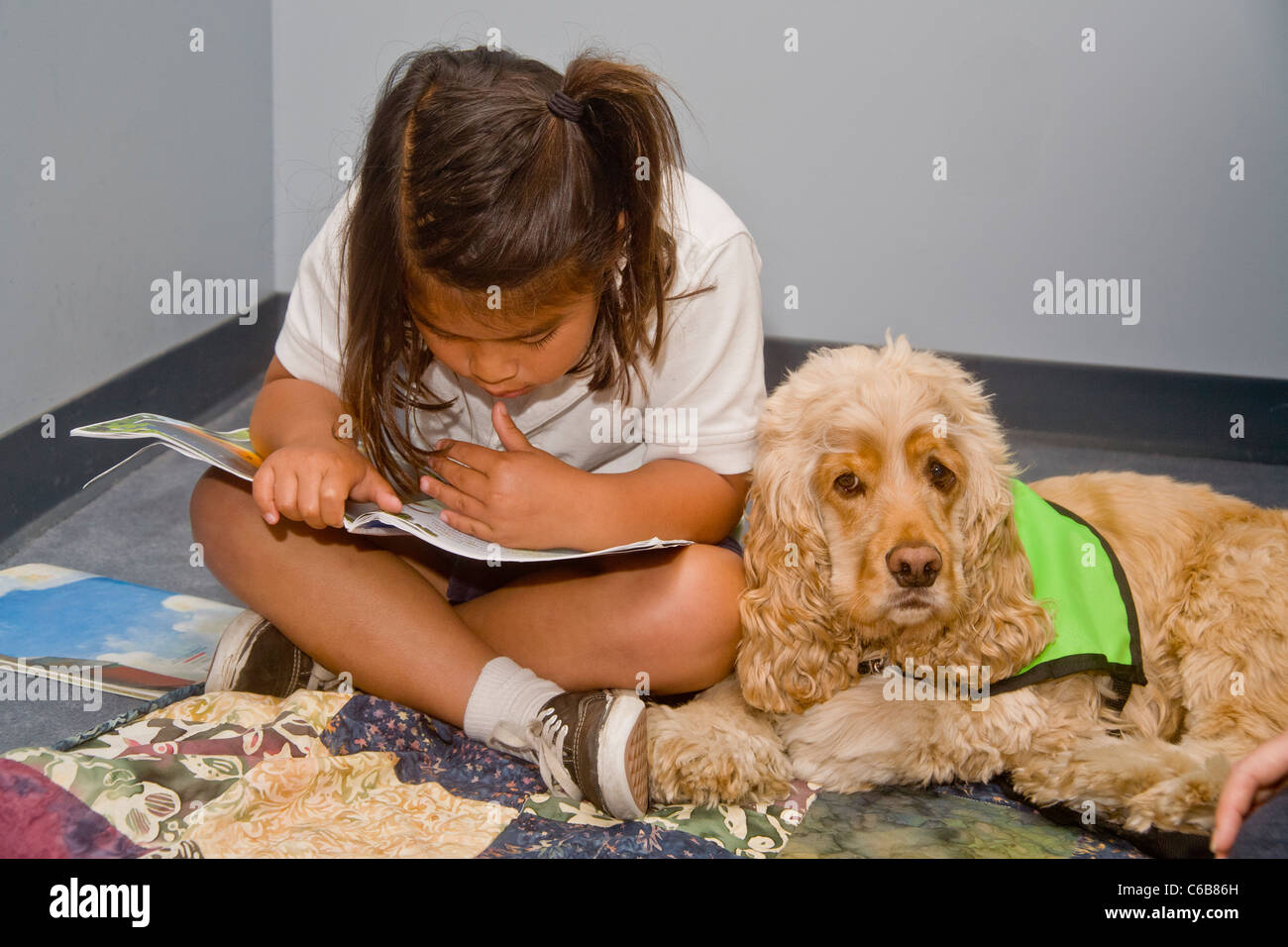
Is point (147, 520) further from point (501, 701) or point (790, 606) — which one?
point (790, 606)

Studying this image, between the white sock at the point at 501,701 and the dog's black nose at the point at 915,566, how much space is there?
518mm

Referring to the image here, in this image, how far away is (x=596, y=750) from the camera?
154 cm

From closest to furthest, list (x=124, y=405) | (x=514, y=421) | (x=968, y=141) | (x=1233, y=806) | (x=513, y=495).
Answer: (x=1233, y=806)
(x=513, y=495)
(x=514, y=421)
(x=124, y=405)
(x=968, y=141)

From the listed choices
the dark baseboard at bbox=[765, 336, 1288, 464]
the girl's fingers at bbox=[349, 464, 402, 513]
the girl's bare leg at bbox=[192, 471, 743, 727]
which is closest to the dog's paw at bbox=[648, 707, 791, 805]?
the girl's bare leg at bbox=[192, 471, 743, 727]

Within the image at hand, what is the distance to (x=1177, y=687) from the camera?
1.75 metres

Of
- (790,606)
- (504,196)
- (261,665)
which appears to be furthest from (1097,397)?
(261,665)

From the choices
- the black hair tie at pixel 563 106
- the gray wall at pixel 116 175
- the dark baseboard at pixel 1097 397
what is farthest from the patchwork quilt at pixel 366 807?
the dark baseboard at pixel 1097 397

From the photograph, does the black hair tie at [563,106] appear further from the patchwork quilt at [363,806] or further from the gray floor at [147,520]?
the gray floor at [147,520]

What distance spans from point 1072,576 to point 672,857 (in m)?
0.72

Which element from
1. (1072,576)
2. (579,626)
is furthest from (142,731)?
(1072,576)

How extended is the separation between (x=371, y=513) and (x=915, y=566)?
73 centimetres

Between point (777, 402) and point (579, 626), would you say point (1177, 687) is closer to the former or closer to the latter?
point (777, 402)

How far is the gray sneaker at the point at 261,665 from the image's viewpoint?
1774 mm
